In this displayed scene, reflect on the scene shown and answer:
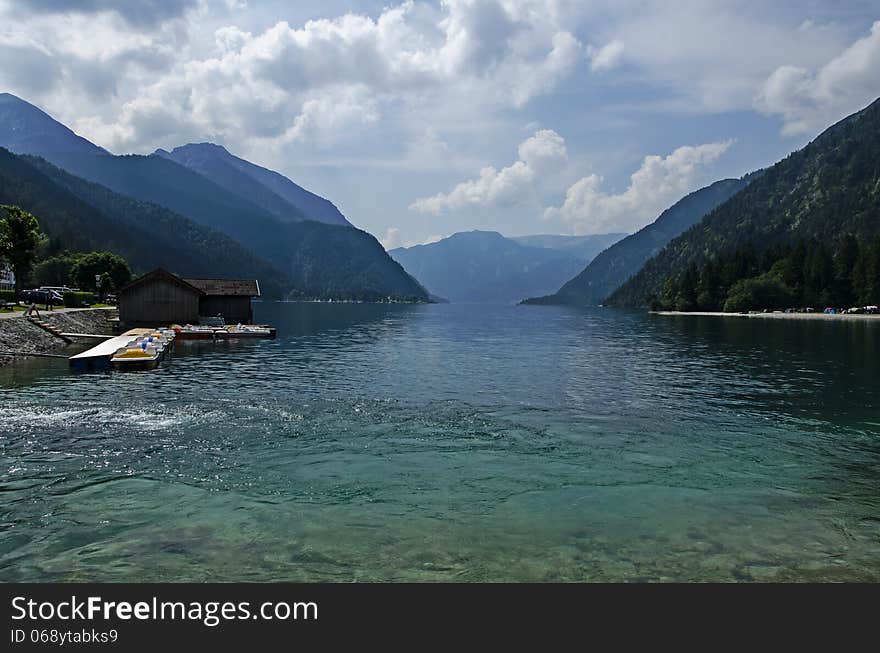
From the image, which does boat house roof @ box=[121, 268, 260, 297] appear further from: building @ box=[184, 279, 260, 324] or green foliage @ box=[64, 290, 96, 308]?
green foliage @ box=[64, 290, 96, 308]

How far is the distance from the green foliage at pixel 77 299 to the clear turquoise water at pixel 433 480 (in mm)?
75999

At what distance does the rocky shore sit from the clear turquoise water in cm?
1882

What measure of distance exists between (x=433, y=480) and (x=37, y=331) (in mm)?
63568

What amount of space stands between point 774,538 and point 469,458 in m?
10.7

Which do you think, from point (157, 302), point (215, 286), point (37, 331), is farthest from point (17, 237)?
point (215, 286)

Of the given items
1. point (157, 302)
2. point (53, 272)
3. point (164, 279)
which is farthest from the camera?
point (53, 272)

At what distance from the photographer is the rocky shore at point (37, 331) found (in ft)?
186

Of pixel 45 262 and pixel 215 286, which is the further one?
pixel 45 262

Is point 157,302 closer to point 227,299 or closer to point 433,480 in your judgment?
point 227,299

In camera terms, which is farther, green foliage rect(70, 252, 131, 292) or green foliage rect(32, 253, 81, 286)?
green foliage rect(32, 253, 81, 286)

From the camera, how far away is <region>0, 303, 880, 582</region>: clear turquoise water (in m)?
13.6

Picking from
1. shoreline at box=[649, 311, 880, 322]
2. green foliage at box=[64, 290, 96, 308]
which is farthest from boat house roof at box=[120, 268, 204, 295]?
shoreline at box=[649, 311, 880, 322]

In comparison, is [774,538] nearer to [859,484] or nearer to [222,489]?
[859,484]

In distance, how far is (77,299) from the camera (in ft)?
366
